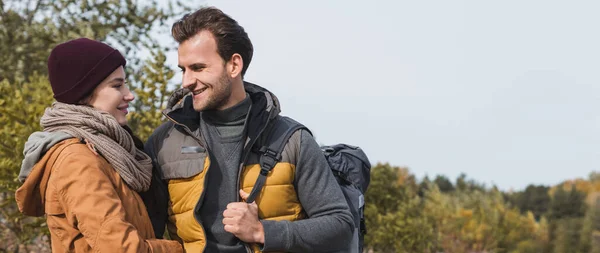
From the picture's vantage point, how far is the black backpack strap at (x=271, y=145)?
292 cm

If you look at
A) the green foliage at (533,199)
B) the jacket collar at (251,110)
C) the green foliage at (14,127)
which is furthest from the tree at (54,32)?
the green foliage at (533,199)

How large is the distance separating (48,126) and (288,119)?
95 cm

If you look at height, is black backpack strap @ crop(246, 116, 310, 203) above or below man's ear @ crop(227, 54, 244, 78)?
below

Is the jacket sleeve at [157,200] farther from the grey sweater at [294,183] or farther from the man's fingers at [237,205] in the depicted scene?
the man's fingers at [237,205]

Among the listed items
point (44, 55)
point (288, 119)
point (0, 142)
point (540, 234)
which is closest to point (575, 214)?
point (540, 234)

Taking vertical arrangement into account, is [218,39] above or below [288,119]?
above

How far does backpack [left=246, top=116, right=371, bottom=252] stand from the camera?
9.70 ft

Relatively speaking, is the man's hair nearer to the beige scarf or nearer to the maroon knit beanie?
the maroon knit beanie

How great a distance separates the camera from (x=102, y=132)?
2697mm

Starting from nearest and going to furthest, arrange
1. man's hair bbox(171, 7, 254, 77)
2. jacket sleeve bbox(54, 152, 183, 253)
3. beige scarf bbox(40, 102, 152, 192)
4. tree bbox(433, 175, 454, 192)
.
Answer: jacket sleeve bbox(54, 152, 183, 253) < beige scarf bbox(40, 102, 152, 192) < man's hair bbox(171, 7, 254, 77) < tree bbox(433, 175, 454, 192)

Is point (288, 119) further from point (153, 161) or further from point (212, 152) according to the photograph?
point (153, 161)

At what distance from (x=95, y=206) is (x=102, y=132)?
1.06ft

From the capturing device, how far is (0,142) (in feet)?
20.0

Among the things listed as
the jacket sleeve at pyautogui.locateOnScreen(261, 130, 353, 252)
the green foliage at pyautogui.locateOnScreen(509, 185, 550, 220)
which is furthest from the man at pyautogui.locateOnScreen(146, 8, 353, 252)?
the green foliage at pyautogui.locateOnScreen(509, 185, 550, 220)
